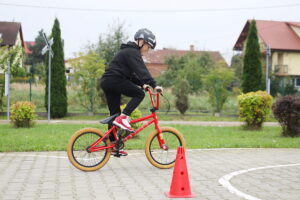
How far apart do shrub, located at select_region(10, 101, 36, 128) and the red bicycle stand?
29.6 feet

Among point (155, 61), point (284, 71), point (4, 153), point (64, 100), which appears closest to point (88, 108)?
point (64, 100)

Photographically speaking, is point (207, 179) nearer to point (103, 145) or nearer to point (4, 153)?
point (103, 145)

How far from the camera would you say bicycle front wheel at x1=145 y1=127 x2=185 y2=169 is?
6434mm

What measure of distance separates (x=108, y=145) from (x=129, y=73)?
112cm

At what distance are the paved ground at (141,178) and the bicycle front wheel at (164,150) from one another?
171 millimetres

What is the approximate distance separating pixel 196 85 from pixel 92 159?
68.4 ft

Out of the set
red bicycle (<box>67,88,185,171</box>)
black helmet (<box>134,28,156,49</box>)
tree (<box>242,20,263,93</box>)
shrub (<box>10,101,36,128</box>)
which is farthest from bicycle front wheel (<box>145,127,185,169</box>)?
tree (<box>242,20,263,93</box>)

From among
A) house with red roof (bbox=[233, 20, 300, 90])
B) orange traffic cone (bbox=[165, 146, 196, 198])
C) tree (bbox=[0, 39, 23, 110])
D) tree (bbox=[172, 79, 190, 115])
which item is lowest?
orange traffic cone (bbox=[165, 146, 196, 198])

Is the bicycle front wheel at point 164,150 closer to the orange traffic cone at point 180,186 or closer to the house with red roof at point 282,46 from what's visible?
the orange traffic cone at point 180,186

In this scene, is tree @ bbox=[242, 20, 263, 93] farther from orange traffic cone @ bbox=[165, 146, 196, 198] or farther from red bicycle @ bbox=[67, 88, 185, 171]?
orange traffic cone @ bbox=[165, 146, 196, 198]

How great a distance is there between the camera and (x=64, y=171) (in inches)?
243

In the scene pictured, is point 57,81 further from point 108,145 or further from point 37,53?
point 37,53

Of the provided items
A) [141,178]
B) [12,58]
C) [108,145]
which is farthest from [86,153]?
[12,58]

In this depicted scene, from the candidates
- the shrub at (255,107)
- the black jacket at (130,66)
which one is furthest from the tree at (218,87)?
→ the black jacket at (130,66)
